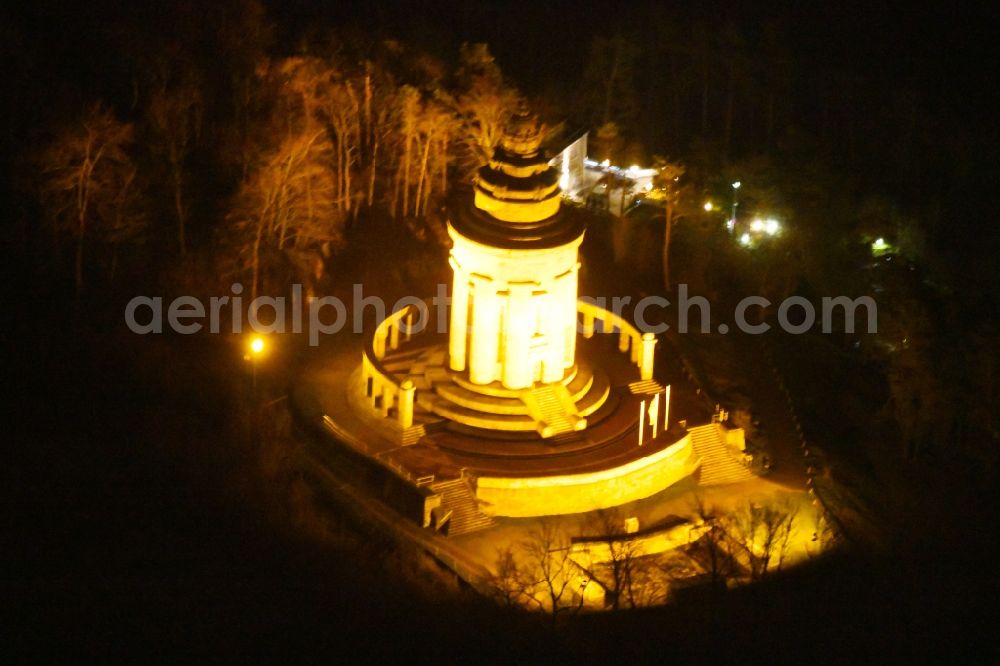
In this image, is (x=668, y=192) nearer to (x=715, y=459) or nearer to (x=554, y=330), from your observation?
(x=554, y=330)

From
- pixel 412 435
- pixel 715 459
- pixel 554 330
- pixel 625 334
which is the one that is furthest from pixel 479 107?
pixel 715 459

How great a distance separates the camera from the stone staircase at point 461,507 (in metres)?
56.0

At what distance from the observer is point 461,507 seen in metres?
56.3

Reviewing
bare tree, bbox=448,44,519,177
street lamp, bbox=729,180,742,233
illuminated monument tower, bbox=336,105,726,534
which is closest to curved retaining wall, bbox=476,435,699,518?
illuminated monument tower, bbox=336,105,726,534

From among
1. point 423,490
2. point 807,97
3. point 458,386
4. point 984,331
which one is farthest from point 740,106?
point 423,490

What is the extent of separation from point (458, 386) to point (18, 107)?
2060 centimetres

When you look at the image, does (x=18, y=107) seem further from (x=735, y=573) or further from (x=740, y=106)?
(x=740, y=106)

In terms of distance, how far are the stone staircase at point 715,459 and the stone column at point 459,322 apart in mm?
8805

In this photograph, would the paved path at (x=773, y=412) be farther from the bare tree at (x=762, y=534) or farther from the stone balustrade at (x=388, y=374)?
the stone balustrade at (x=388, y=374)

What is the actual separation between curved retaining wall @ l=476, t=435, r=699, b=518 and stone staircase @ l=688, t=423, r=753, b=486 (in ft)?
8.13

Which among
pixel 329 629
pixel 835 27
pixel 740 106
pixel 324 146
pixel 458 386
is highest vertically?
pixel 835 27

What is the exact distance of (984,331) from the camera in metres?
66.1

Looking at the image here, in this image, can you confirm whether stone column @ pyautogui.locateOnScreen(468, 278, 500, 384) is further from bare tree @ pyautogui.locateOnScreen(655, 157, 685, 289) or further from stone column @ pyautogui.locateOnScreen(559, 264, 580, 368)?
bare tree @ pyautogui.locateOnScreen(655, 157, 685, 289)

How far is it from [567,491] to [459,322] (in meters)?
Result: 7.98
